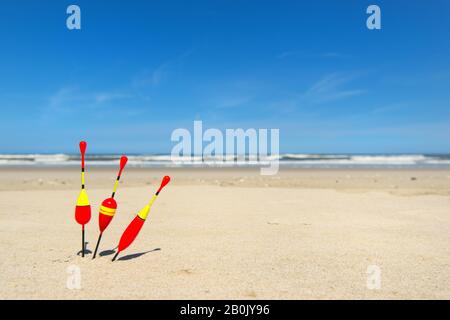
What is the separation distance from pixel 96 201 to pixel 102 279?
4.86 m

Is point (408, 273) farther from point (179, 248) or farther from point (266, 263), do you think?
point (179, 248)

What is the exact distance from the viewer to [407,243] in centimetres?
409

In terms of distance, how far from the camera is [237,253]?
3674 millimetres

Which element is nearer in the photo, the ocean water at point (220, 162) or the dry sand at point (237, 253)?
the dry sand at point (237, 253)

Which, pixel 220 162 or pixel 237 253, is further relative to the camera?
pixel 220 162

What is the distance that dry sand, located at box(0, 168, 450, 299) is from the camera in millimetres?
2717

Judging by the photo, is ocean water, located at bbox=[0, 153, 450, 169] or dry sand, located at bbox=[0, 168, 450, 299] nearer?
dry sand, located at bbox=[0, 168, 450, 299]

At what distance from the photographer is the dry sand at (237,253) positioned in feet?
8.91

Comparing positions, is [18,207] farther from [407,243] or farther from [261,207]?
[407,243]
